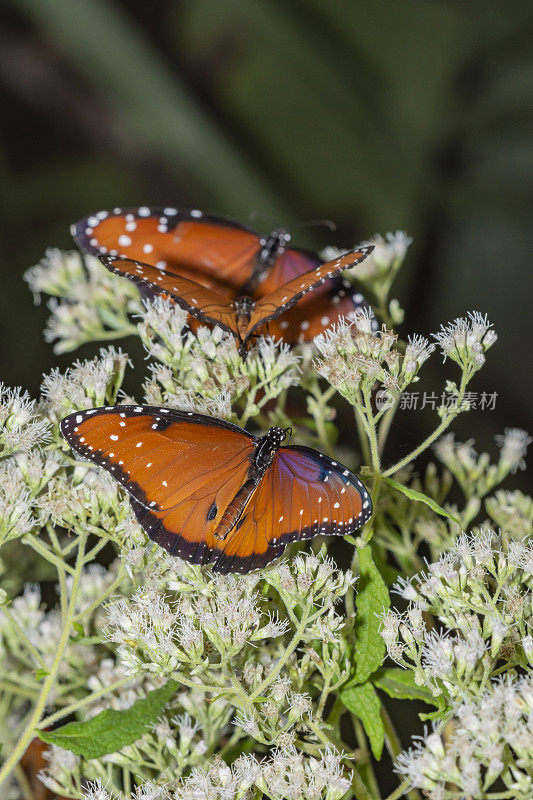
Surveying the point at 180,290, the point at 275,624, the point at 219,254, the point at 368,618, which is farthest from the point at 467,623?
the point at 219,254

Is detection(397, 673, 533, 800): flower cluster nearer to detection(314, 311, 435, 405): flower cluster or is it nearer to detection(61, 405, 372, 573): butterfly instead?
detection(61, 405, 372, 573): butterfly

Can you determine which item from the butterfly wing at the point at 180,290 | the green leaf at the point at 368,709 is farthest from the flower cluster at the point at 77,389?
the green leaf at the point at 368,709

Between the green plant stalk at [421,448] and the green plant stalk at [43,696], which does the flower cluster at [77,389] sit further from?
the green plant stalk at [421,448]

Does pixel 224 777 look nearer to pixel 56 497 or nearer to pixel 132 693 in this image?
pixel 132 693

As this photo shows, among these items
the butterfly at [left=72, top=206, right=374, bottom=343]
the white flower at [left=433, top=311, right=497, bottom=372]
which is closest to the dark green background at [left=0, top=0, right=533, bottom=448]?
the butterfly at [left=72, top=206, right=374, bottom=343]

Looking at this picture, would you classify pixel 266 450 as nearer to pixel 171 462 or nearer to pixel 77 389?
pixel 171 462

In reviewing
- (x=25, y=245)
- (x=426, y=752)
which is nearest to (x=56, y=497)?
(x=426, y=752)
